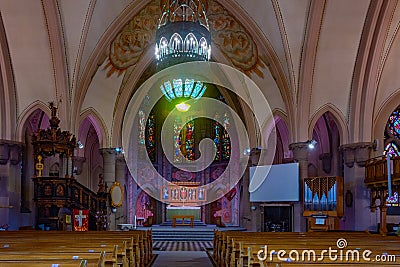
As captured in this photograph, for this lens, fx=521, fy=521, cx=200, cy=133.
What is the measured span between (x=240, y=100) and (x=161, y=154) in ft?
27.3

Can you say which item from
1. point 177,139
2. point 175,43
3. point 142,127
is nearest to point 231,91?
point 142,127

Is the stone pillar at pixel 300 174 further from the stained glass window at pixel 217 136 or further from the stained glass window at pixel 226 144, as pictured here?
the stained glass window at pixel 217 136

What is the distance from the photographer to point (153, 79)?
25562 millimetres

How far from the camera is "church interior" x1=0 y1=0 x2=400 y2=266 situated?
16594mm

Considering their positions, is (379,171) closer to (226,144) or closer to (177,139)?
(226,144)

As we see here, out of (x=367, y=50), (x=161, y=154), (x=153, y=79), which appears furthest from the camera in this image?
(x=161, y=154)

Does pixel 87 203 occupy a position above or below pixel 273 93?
below

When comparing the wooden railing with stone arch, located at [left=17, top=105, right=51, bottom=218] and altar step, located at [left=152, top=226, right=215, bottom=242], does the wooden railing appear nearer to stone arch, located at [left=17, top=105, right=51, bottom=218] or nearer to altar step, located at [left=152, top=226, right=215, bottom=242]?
altar step, located at [left=152, top=226, right=215, bottom=242]

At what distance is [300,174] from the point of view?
19.6 m

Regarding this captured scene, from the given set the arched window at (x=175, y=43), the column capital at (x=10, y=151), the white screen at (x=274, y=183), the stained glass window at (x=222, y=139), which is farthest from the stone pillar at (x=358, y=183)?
the column capital at (x=10, y=151)

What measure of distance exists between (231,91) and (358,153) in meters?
8.48

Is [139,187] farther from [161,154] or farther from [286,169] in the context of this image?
[286,169]

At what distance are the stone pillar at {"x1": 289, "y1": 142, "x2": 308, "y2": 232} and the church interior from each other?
4cm

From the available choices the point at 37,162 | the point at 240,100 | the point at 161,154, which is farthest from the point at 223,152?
the point at 37,162
